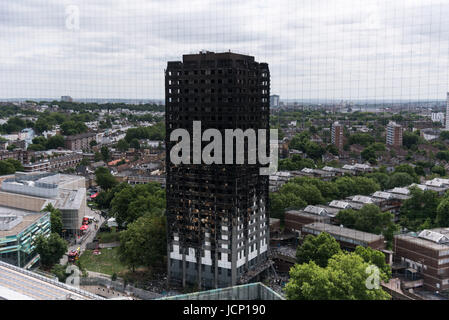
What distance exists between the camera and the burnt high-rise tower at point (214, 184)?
26.2 feet

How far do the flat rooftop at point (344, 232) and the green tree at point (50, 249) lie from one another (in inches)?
212

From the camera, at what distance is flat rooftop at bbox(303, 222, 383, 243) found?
9.20 metres

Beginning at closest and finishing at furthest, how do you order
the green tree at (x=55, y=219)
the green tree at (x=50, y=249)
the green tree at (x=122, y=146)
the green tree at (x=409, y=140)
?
1. the green tree at (x=50, y=249)
2. the green tree at (x=55, y=219)
3. the green tree at (x=409, y=140)
4. the green tree at (x=122, y=146)

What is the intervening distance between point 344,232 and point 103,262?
5402 millimetres

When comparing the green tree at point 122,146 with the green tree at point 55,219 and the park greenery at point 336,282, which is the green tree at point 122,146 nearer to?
the green tree at point 55,219

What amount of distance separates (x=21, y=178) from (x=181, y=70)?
7084 millimetres

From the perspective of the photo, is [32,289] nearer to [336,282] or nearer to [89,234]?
[336,282]

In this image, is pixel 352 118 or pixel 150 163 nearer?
pixel 150 163

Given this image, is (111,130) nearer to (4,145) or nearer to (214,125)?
(4,145)

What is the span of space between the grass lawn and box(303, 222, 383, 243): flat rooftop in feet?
14.3

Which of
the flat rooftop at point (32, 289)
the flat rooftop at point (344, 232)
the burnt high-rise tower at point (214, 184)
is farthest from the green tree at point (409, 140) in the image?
the flat rooftop at point (32, 289)

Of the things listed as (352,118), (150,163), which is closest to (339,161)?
(150,163)

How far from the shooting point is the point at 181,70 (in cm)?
830

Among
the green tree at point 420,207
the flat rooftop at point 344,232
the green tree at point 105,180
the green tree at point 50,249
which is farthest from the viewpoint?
the green tree at point 105,180
